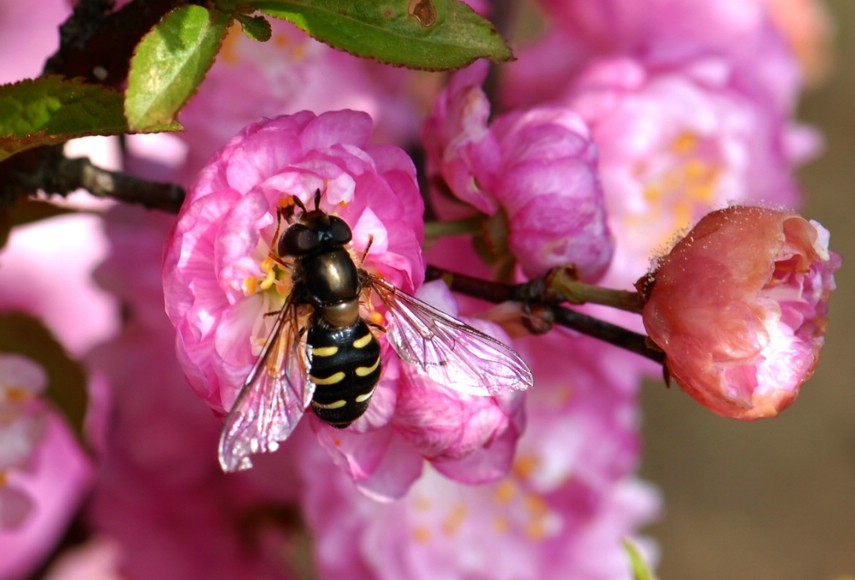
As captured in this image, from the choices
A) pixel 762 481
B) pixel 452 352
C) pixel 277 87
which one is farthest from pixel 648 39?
pixel 762 481

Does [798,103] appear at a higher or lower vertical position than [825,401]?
higher

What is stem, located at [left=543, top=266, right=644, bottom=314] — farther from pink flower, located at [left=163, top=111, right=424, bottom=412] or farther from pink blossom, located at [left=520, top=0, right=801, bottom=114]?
pink blossom, located at [left=520, top=0, right=801, bottom=114]

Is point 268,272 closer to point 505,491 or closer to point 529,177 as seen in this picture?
point 529,177

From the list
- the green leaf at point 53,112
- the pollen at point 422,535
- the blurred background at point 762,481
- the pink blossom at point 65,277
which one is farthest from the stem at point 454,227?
the blurred background at point 762,481

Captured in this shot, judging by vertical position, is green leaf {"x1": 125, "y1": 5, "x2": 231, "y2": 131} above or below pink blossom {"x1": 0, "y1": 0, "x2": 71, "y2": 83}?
above

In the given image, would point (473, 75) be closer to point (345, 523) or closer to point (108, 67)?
point (108, 67)

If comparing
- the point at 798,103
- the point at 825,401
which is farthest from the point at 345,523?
the point at 798,103

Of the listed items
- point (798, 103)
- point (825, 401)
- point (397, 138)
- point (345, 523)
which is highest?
point (397, 138)

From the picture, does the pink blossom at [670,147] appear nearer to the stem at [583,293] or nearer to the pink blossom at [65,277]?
the stem at [583,293]

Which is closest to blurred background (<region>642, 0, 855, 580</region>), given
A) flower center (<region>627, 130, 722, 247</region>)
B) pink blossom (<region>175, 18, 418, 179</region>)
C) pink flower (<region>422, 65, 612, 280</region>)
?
flower center (<region>627, 130, 722, 247</region>)
